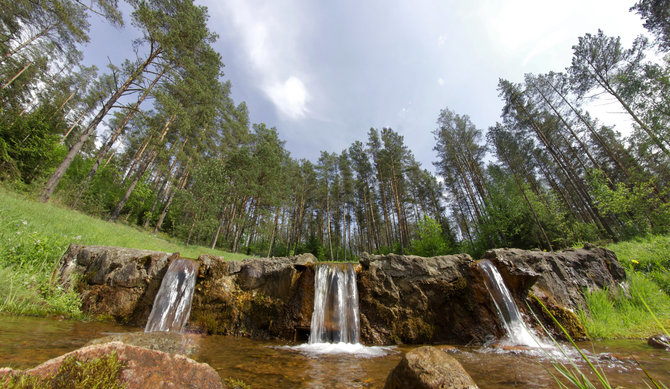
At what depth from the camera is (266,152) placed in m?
21.7

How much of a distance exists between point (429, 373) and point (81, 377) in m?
3.46

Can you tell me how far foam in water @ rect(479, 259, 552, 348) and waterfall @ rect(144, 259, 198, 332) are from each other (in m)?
8.63

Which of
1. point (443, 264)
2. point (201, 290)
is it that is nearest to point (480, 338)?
point (443, 264)

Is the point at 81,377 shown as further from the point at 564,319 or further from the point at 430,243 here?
the point at 430,243

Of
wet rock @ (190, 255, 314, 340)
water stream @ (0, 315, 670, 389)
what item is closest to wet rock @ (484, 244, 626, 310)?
water stream @ (0, 315, 670, 389)

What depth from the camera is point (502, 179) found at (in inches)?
901

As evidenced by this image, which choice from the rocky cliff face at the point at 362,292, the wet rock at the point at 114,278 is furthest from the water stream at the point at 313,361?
the rocky cliff face at the point at 362,292

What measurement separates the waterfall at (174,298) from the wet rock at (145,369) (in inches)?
186

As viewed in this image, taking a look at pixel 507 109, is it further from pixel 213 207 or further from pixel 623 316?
pixel 213 207

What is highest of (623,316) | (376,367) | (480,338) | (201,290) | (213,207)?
(213,207)

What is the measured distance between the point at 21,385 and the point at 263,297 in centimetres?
547

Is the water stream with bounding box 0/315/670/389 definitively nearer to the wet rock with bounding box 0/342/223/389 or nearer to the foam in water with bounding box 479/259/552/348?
the wet rock with bounding box 0/342/223/389

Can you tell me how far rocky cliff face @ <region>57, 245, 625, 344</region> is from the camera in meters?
6.73

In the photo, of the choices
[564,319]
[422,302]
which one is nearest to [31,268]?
[422,302]
